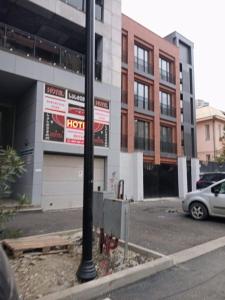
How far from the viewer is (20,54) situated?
1198cm

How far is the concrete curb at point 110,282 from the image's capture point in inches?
147

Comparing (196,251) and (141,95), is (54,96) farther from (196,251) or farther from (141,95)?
(141,95)

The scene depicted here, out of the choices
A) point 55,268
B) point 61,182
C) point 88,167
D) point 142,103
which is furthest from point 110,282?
point 142,103

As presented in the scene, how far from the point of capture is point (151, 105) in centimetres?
2214

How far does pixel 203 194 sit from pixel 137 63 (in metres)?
14.5

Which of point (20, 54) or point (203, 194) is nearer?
point (203, 194)

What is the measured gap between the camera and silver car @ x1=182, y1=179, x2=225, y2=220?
30.6ft

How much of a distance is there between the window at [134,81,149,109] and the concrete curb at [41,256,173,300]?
676 inches

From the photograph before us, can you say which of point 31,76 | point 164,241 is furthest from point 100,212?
point 31,76

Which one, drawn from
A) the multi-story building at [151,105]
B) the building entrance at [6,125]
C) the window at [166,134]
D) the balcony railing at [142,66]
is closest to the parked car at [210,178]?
the multi-story building at [151,105]

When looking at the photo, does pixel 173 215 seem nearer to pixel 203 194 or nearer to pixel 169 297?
pixel 203 194

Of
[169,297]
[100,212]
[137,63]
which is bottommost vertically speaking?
[169,297]

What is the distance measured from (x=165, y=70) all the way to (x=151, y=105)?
Answer: 4468mm

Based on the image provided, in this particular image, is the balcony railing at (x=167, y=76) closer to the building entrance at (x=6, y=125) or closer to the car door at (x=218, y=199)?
the building entrance at (x=6, y=125)
